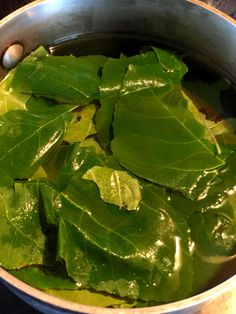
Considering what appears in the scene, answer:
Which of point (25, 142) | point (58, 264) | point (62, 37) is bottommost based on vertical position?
Answer: point (58, 264)

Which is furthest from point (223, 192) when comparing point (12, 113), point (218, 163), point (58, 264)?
point (12, 113)

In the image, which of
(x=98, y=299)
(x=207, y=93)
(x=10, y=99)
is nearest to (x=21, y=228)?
(x=98, y=299)

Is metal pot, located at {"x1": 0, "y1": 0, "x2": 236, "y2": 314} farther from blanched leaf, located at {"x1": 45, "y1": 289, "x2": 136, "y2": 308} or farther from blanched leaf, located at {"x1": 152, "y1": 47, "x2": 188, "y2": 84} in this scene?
blanched leaf, located at {"x1": 45, "y1": 289, "x2": 136, "y2": 308}

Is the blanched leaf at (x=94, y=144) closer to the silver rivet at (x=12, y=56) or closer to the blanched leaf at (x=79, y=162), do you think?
the blanched leaf at (x=79, y=162)

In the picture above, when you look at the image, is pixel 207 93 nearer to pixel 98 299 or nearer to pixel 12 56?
pixel 12 56

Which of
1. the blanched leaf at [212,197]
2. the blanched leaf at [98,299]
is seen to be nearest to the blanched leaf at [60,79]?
the blanched leaf at [212,197]

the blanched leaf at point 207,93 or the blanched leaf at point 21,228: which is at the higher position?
the blanched leaf at point 207,93

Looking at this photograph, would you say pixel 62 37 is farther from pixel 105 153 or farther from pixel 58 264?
pixel 58 264
